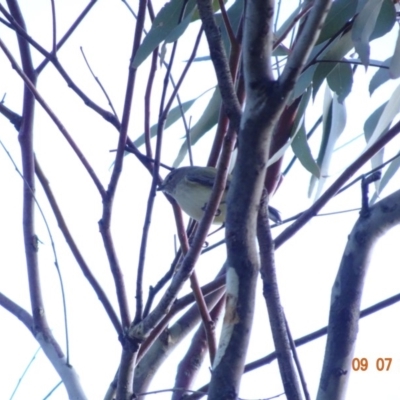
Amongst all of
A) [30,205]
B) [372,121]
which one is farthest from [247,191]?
[372,121]

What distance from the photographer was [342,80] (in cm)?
176

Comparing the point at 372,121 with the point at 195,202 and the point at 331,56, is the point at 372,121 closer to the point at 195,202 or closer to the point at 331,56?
the point at 331,56

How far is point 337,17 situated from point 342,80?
0.15m

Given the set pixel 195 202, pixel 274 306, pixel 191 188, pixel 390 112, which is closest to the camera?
pixel 274 306

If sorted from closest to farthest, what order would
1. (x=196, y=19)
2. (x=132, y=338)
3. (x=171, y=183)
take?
(x=132, y=338), (x=196, y=19), (x=171, y=183)

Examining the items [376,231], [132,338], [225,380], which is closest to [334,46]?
[376,231]

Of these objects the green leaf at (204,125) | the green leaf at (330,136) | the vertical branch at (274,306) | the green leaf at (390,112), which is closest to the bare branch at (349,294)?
the vertical branch at (274,306)

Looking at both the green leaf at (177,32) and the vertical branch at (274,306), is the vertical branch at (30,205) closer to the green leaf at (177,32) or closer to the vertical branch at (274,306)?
the green leaf at (177,32)

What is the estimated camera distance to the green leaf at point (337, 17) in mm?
1727

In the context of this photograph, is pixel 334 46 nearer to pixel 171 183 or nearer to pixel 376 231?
pixel 376 231

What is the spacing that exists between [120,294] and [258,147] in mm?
535

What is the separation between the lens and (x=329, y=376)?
997mm

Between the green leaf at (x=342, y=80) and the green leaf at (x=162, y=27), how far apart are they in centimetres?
38

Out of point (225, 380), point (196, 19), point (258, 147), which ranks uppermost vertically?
point (196, 19)
